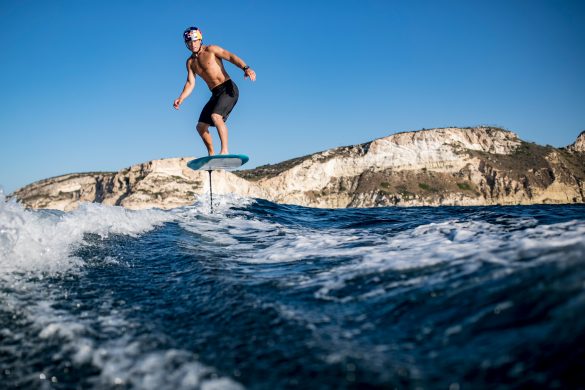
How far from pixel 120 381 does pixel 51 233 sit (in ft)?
12.7

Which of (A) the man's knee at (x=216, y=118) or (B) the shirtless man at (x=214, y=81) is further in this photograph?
(B) the shirtless man at (x=214, y=81)

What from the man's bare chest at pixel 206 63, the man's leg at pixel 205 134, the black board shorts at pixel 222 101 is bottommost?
the man's leg at pixel 205 134

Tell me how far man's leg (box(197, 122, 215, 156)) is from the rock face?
68075 millimetres

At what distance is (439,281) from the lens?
281 centimetres

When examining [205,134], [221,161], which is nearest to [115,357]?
[221,161]

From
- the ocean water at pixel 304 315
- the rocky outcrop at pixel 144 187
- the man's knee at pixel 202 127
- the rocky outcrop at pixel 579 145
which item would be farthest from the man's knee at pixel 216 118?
the rocky outcrop at pixel 579 145

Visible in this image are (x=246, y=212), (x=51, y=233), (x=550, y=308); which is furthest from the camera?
(x=246, y=212)

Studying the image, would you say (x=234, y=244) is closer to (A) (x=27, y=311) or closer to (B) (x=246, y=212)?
(A) (x=27, y=311)

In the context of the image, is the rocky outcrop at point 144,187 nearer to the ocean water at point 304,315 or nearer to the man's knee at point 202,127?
the man's knee at point 202,127

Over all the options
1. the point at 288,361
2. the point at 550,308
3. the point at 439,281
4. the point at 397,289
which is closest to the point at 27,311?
the point at 288,361

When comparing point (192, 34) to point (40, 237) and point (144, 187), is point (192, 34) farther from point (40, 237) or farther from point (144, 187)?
point (144, 187)

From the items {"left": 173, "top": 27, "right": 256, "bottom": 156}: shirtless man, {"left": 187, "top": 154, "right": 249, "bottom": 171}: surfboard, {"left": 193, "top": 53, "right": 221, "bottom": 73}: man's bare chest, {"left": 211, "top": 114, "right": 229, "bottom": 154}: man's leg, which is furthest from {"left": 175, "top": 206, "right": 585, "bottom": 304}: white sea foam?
{"left": 193, "top": 53, "right": 221, "bottom": 73}: man's bare chest

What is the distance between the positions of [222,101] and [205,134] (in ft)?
2.88

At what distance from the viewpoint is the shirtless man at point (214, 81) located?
867 cm
